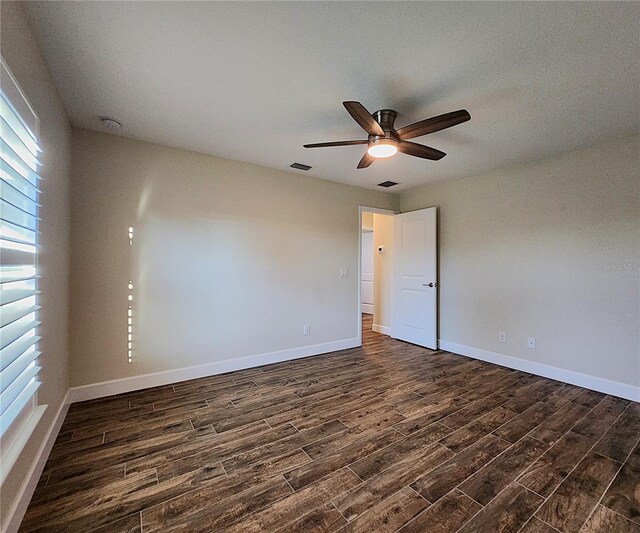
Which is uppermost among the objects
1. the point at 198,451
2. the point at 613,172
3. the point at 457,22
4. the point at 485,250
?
the point at 457,22

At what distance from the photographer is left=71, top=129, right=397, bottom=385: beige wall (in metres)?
2.74

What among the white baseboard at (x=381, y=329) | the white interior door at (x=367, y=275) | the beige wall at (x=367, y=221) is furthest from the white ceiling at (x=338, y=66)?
the white interior door at (x=367, y=275)

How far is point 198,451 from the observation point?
1.98 metres

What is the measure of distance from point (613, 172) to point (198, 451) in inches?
171

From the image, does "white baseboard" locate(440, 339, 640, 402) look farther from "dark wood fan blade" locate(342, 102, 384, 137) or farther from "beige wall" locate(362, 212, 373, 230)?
"beige wall" locate(362, 212, 373, 230)

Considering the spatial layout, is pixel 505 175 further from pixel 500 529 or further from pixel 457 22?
pixel 500 529

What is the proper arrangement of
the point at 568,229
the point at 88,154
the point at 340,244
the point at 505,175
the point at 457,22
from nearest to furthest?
the point at 457,22, the point at 88,154, the point at 568,229, the point at 505,175, the point at 340,244

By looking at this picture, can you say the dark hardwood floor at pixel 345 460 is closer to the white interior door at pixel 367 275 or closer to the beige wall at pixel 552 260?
the beige wall at pixel 552 260

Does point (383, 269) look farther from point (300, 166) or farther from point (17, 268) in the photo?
point (17, 268)

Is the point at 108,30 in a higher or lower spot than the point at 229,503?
higher

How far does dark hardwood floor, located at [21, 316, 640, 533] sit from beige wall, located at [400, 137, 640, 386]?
1.83 ft

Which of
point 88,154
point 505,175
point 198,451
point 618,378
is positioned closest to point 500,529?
point 198,451

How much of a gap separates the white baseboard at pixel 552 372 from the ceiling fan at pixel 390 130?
2700 mm

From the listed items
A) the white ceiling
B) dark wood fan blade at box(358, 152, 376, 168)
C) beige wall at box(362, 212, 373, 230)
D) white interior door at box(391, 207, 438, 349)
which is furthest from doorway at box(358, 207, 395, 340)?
the white ceiling
